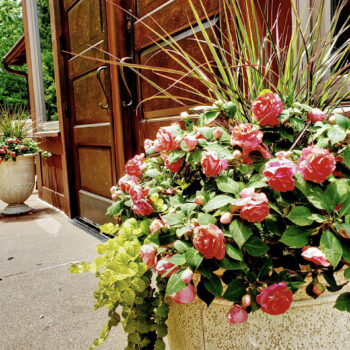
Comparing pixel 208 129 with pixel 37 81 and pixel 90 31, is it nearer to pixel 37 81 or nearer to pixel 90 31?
pixel 90 31

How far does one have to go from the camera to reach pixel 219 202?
0.85 m

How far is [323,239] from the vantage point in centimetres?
77

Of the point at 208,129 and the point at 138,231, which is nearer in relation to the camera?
the point at 208,129

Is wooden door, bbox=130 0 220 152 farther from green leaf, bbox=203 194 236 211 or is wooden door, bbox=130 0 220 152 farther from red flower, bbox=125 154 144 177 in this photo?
green leaf, bbox=203 194 236 211

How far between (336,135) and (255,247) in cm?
33

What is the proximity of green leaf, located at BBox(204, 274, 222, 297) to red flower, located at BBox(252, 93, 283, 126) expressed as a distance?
1.38 ft

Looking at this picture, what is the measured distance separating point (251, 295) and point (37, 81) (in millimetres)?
4821

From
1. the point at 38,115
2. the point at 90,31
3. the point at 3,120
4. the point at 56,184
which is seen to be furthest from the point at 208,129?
the point at 38,115

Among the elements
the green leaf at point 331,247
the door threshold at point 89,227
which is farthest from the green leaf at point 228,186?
the door threshold at point 89,227

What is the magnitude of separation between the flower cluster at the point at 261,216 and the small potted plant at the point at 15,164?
12.3 feet

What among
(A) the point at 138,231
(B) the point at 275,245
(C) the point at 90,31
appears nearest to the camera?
(B) the point at 275,245

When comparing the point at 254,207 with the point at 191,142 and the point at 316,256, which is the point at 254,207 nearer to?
the point at 316,256

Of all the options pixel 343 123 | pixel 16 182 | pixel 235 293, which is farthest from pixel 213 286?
pixel 16 182

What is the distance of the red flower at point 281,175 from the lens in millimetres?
800
